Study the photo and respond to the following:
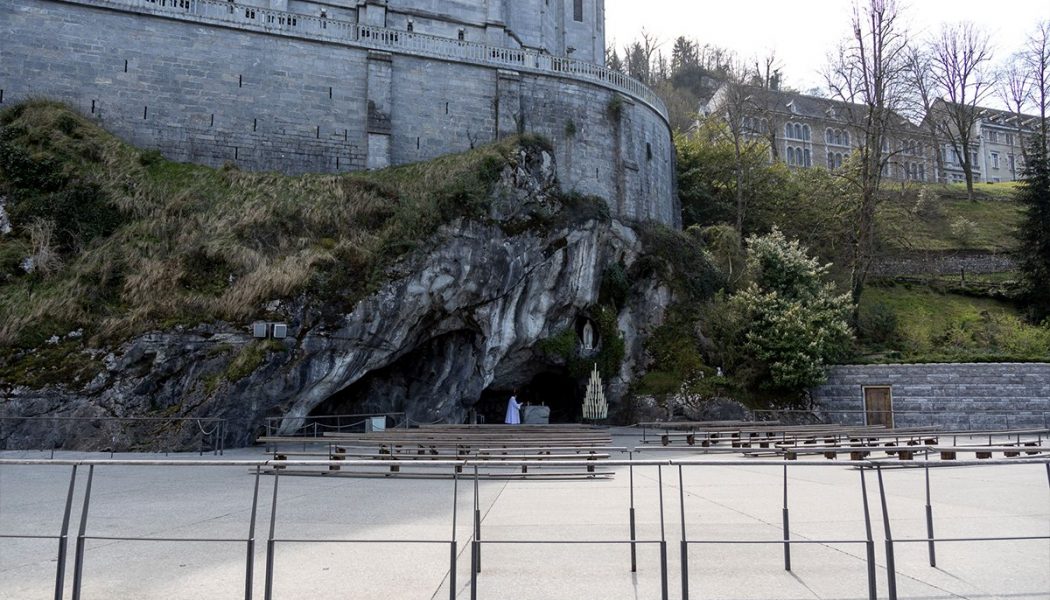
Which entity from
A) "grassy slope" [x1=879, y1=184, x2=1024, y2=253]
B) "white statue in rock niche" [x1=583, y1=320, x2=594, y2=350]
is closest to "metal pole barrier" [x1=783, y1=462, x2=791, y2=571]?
"white statue in rock niche" [x1=583, y1=320, x2=594, y2=350]

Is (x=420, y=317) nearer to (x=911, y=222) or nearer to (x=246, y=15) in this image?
(x=246, y=15)

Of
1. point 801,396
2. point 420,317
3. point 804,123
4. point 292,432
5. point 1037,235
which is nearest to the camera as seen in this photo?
point 292,432

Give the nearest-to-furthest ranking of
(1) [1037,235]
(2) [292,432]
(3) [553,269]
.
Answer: (2) [292,432] → (3) [553,269] → (1) [1037,235]

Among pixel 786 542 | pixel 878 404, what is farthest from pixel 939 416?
pixel 786 542

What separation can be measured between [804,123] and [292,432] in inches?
2462

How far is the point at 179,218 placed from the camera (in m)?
19.9

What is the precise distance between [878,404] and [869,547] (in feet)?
70.4

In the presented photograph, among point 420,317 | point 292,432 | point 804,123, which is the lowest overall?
point 292,432

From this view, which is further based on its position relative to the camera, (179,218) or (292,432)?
(179,218)

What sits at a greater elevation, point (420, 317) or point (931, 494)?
point (420, 317)

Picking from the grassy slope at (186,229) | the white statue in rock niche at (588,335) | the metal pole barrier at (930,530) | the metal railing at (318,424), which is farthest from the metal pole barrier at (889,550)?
the white statue in rock niche at (588,335)

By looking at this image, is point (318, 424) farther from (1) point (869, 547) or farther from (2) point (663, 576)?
(1) point (869, 547)

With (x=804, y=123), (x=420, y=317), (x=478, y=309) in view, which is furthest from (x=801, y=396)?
(x=804, y=123)

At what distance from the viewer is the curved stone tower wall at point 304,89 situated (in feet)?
75.5
